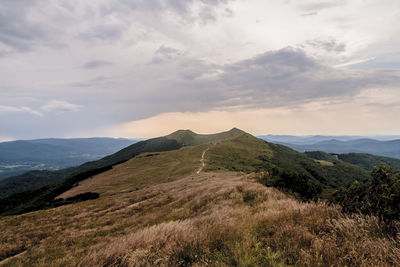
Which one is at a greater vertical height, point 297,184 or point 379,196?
point 379,196

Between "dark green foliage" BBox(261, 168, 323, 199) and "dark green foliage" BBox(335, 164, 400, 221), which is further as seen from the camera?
"dark green foliage" BBox(261, 168, 323, 199)

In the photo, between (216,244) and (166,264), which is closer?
(166,264)

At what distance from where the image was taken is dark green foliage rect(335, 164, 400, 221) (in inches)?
188

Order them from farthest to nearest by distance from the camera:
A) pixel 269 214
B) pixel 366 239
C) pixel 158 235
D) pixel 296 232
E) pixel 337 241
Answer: pixel 269 214
pixel 158 235
pixel 296 232
pixel 337 241
pixel 366 239

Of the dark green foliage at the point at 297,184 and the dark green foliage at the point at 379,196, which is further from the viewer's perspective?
the dark green foliage at the point at 297,184

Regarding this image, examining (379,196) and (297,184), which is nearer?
(379,196)

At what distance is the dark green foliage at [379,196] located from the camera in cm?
479

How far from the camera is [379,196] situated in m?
5.17

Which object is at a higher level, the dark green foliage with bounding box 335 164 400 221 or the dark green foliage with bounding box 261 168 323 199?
the dark green foliage with bounding box 335 164 400 221

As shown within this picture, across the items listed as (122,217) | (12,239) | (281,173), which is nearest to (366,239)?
(281,173)

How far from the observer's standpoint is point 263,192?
11039 millimetres

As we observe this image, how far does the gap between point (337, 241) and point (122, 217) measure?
47.8 ft

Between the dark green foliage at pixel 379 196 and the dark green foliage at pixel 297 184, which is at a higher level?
the dark green foliage at pixel 379 196

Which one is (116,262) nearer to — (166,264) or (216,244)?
(166,264)
